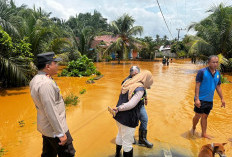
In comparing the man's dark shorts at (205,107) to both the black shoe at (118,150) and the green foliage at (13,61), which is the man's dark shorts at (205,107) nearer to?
the black shoe at (118,150)

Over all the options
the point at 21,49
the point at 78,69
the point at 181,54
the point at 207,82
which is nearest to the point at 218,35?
the point at 78,69

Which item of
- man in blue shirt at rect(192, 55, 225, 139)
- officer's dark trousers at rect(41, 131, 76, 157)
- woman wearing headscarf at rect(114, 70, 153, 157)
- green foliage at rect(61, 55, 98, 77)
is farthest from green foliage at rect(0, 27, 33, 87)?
man in blue shirt at rect(192, 55, 225, 139)

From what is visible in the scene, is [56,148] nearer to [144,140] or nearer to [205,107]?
[144,140]

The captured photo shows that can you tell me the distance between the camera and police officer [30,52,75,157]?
1.91 meters

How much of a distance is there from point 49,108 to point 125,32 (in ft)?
77.3

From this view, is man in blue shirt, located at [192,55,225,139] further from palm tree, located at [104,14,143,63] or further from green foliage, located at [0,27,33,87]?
palm tree, located at [104,14,143,63]

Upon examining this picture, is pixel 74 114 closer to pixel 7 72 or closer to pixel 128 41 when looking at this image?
pixel 7 72

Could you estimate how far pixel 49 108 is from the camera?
1909mm

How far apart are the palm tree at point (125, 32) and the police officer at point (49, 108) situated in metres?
21.6

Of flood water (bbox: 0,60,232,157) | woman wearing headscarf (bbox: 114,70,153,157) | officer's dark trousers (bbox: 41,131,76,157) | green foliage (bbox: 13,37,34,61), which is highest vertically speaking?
green foliage (bbox: 13,37,34,61)

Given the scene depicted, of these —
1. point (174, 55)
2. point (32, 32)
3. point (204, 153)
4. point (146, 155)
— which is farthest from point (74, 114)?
point (174, 55)

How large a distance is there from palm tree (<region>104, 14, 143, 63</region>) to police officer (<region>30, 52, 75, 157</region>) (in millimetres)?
21557

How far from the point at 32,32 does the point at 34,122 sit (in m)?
5.92

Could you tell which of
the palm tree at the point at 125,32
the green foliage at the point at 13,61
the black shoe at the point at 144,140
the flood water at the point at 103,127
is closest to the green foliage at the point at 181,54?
the palm tree at the point at 125,32
